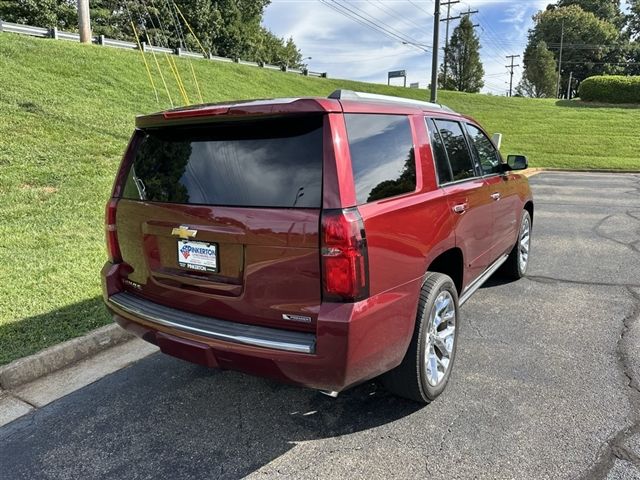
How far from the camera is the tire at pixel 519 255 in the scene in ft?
17.7

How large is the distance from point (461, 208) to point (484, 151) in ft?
4.26

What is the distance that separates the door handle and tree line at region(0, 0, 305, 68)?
36.1 meters

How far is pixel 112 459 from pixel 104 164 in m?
→ 7.83

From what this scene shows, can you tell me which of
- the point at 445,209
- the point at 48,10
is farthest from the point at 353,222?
the point at 48,10

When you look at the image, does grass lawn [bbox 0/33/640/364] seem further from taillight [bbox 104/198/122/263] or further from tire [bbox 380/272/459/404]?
tire [bbox 380/272/459/404]

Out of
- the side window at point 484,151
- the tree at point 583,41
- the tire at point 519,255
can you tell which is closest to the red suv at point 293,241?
the side window at point 484,151

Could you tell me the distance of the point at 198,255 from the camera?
2682mm

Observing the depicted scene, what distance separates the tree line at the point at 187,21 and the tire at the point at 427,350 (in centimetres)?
3665

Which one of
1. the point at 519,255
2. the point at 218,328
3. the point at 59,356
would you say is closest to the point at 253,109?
the point at 218,328

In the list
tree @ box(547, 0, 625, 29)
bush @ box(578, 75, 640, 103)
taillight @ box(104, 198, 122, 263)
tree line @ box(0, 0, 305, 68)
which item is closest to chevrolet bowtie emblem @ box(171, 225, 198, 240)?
taillight @ box(104, 198, 122, 263)

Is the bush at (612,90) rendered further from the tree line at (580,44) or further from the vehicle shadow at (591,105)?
the tree line at (580,44)

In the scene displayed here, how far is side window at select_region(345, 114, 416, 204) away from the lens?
2.55 meters

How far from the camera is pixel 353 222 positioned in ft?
7.69

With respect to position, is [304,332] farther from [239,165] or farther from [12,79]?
[12,79]
